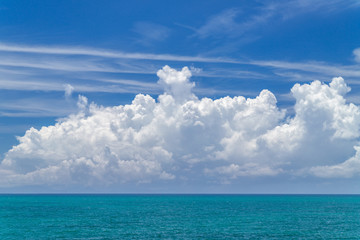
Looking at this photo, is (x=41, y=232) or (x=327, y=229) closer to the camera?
(x=41, y=232)

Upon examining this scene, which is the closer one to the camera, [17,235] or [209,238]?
[209,238]

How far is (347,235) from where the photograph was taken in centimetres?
7538

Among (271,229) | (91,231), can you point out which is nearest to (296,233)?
(271,229)

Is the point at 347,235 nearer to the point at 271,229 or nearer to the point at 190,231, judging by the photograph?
the point at 271,229

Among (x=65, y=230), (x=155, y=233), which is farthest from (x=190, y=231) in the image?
(x=65, y=230)

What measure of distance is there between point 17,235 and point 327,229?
63.4 m

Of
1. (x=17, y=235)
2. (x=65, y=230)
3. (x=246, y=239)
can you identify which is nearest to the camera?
(x=246, y=239)

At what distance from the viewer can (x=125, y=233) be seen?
249 feet

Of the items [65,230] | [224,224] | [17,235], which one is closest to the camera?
[17,235]

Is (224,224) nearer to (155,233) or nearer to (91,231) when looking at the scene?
(155,233)

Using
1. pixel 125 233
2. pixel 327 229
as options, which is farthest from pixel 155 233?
pixel 327 229

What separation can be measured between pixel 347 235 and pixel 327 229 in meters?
7.93

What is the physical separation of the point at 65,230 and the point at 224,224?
117 ft

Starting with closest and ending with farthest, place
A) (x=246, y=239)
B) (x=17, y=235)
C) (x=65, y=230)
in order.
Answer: (x=246, y=239) < (x=17, y=235) < (x=65, y=230)
